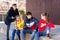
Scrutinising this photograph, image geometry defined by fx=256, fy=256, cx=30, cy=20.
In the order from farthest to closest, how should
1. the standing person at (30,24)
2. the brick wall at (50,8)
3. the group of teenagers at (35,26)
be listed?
the brick wall at (50,8)
the standing person at (30,24)
the group of teenagers at (35,26)

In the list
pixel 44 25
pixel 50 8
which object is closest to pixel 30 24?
pixel 44 25

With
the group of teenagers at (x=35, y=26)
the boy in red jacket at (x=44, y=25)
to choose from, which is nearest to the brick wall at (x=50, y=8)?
the group of teenagers at (x=35, y=26)

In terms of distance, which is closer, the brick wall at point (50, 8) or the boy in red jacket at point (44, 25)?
the boy in red jacket at point (44, 25)

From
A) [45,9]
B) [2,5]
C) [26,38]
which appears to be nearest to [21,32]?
[26,38]

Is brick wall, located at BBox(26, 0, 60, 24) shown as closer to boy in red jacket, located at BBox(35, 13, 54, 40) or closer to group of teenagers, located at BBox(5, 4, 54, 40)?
group of teenagers, located at BBox(5, 4, 54, 40)

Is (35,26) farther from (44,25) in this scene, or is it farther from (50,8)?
(50,8)

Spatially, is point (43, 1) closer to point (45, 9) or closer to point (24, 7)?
point (45, 9)

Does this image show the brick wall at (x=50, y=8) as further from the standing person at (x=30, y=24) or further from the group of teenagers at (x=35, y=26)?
the standing person at (x=30, y=24)

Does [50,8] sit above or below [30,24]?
below

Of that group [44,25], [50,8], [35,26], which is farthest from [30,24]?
[50,8]

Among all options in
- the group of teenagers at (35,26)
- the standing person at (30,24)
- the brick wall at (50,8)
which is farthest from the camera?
the brick wall at (50,8)

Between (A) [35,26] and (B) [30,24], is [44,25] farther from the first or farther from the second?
(B) [30,24]

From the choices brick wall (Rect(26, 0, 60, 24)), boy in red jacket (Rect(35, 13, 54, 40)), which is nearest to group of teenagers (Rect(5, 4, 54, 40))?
boy in red jacket (Rect(35, 13, 54, 40))

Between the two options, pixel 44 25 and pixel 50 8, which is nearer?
pixel 44 25
